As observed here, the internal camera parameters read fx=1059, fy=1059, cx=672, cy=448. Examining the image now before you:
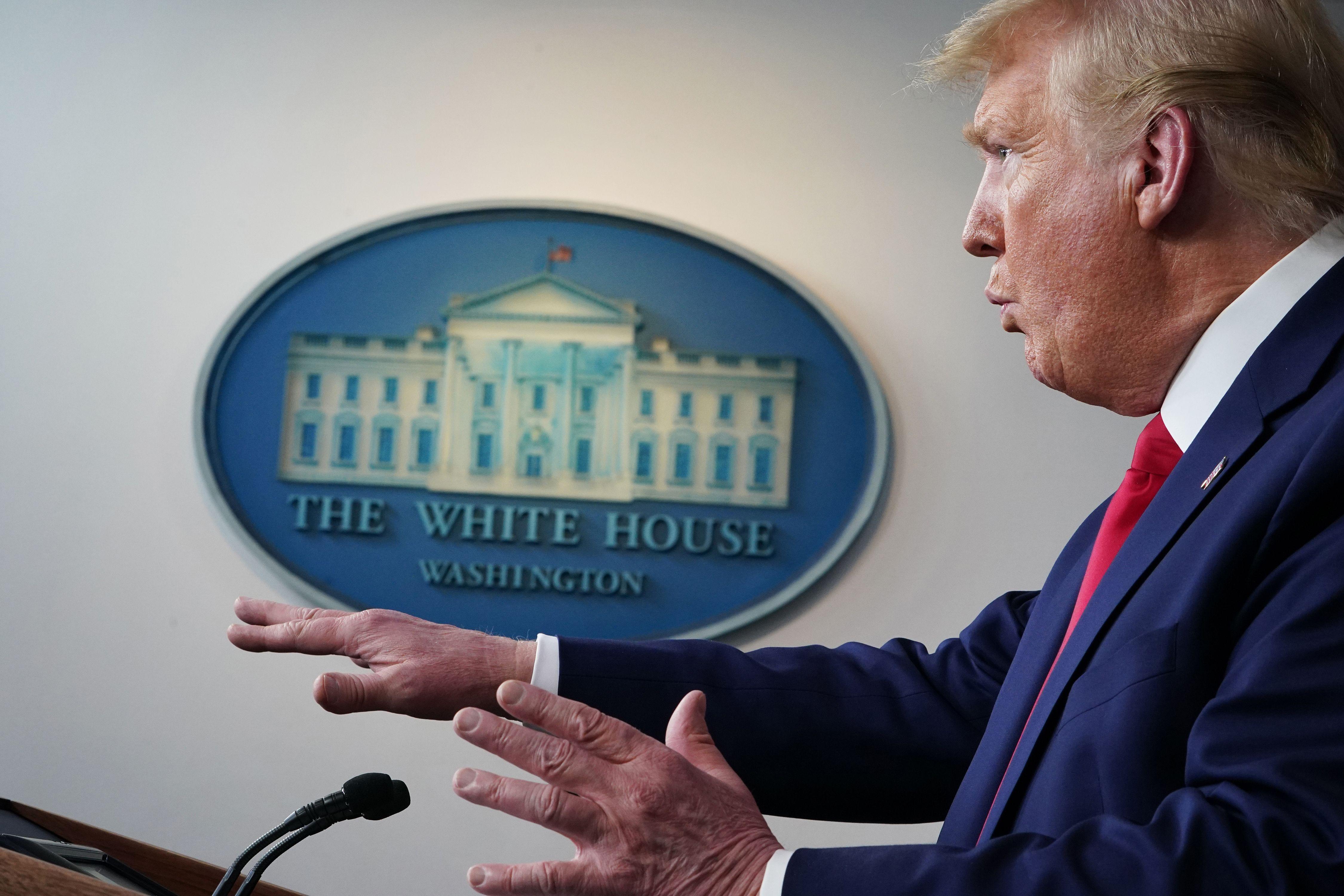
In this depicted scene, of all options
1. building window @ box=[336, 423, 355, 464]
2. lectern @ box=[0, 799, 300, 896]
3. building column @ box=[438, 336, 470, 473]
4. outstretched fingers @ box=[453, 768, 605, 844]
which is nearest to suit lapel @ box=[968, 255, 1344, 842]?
outstretched fingers @ box=[453, 768, 605, 844]

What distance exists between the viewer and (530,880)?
2.03ft

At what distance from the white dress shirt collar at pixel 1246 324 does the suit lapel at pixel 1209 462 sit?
0.06 feet

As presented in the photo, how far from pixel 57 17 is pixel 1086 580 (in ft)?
8.21

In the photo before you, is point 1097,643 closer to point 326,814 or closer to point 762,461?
point 326,814

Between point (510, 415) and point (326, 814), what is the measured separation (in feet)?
4.42

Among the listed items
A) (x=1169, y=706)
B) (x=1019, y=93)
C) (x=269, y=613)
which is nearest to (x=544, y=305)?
(x=269, y=613)

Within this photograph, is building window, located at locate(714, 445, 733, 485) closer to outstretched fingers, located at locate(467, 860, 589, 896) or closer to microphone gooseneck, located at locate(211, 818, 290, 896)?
microphone gooseneck, located at locate(211, 818, 290, 896)

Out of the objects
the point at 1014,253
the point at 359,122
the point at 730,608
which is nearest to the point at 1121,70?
the point at 1014,253

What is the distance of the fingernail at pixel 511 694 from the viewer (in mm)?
683

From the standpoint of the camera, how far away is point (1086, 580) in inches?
37.2

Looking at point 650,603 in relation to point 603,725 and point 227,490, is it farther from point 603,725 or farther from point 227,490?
point 603,725

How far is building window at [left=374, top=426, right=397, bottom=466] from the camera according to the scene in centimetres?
222

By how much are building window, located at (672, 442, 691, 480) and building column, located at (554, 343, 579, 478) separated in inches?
8.5

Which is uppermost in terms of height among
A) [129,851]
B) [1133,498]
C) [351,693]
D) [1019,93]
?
[1019,93]
